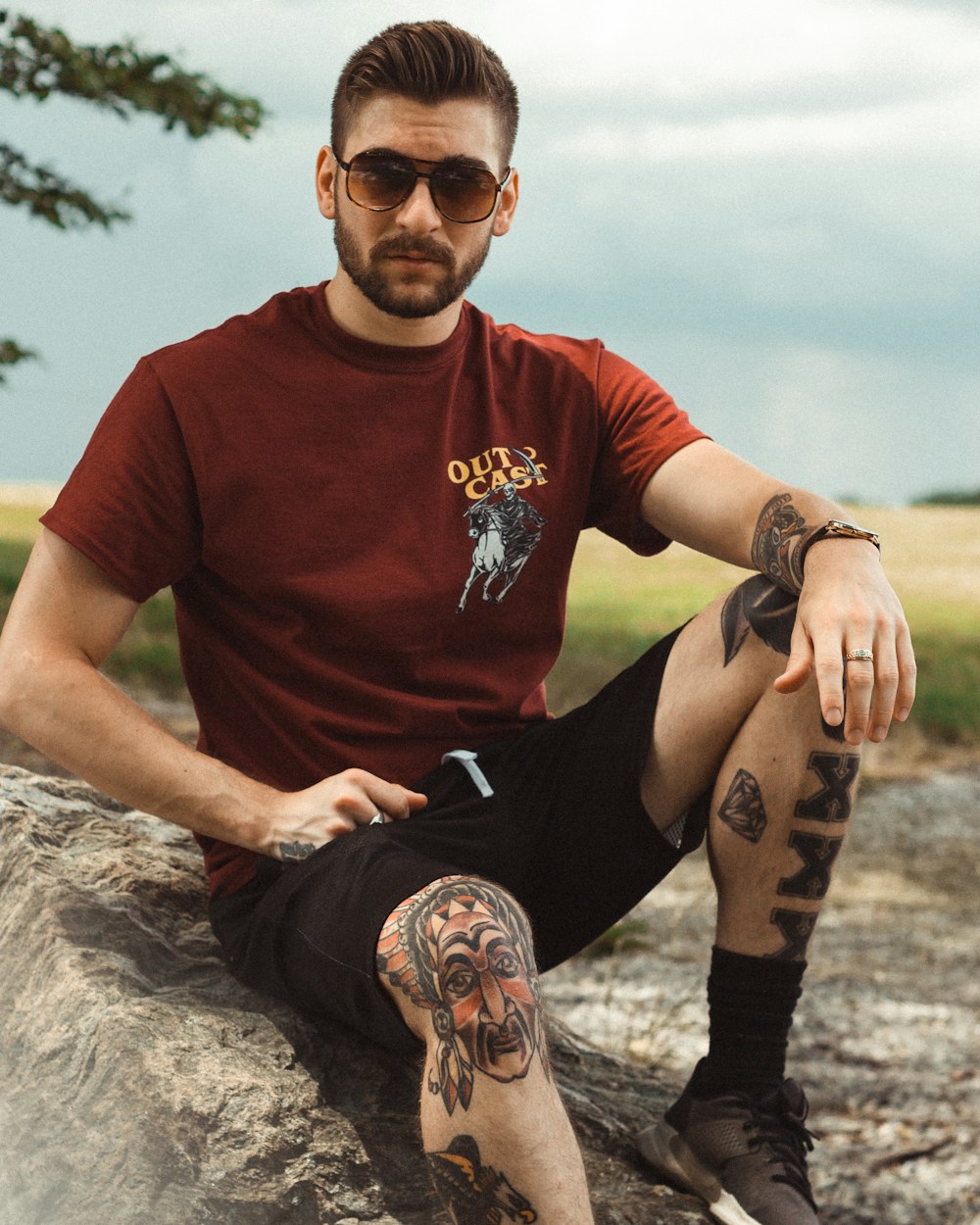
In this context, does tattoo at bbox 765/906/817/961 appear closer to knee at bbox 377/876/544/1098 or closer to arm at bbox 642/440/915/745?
arm at bbox 642/440/915/745

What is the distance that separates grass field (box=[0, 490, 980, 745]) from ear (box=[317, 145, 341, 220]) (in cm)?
535

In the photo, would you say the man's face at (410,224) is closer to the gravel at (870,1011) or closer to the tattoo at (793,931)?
the tattoo at (793,931)

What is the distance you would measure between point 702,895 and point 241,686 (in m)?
3.63

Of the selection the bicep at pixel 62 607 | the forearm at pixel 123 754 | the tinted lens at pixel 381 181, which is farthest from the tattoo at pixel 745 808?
the tinted lens at pixel 381 181

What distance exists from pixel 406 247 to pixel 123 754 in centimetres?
111

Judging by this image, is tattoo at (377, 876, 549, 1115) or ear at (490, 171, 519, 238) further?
ear at (490, 171, 519, 238)

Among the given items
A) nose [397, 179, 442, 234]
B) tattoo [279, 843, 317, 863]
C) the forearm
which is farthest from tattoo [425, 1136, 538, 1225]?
nose [397, 179, 442, 234]

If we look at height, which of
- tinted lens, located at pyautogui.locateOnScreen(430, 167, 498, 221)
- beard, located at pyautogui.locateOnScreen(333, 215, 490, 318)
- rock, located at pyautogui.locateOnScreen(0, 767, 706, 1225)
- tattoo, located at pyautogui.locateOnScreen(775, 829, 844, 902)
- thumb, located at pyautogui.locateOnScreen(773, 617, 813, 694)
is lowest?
rock, located at pyautogui.locateOnScreen(0, 767, 706, 1225)

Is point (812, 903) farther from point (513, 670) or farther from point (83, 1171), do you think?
point (83, 1171)

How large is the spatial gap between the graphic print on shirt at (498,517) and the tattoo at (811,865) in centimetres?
75

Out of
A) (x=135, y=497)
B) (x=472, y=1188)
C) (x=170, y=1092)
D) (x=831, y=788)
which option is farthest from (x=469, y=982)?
(x=135, y=497)

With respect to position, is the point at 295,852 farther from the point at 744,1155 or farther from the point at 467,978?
the point at 744,1155

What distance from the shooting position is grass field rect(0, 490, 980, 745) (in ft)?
29.2

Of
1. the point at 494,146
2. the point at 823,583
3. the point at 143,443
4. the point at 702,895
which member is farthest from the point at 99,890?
the point at 702,895
